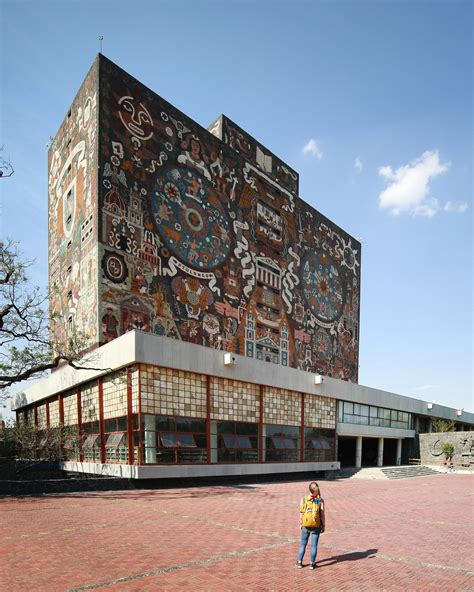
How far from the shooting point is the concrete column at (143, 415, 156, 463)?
19.6 m

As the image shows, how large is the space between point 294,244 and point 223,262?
10.1 meters

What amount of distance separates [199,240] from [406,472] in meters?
21.2

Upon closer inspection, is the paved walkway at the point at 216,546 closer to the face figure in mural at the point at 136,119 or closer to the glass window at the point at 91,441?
the glass window at the point at 91,441

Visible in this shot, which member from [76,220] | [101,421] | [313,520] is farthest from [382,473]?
[76,220]

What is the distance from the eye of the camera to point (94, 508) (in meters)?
12.7

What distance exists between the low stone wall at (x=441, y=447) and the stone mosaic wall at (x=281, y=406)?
53.8 ft

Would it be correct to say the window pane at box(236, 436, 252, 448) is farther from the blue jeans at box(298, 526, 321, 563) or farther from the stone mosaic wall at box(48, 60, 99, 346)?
the blue jeans at box(298, 526, 321, 563)

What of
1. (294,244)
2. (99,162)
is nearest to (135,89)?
(99,162)

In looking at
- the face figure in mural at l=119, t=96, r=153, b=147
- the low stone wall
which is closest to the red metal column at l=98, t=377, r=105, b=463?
the face figure in mural at l=119, t=96, r=153, b=147

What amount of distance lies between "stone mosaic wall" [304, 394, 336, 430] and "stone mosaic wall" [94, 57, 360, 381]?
5.61 metres

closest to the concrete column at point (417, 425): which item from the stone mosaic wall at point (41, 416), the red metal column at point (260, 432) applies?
the red metal column at point (260, 432)

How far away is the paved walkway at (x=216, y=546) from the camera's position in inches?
270

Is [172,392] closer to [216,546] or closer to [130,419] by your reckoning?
[130,419]

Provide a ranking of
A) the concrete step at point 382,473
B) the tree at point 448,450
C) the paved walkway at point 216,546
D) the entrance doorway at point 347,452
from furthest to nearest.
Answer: the entrance doorway at point 347,452 < the tree at point 448,450 < the concrete step at point 382,473 < the paved walkway at point 216,546
